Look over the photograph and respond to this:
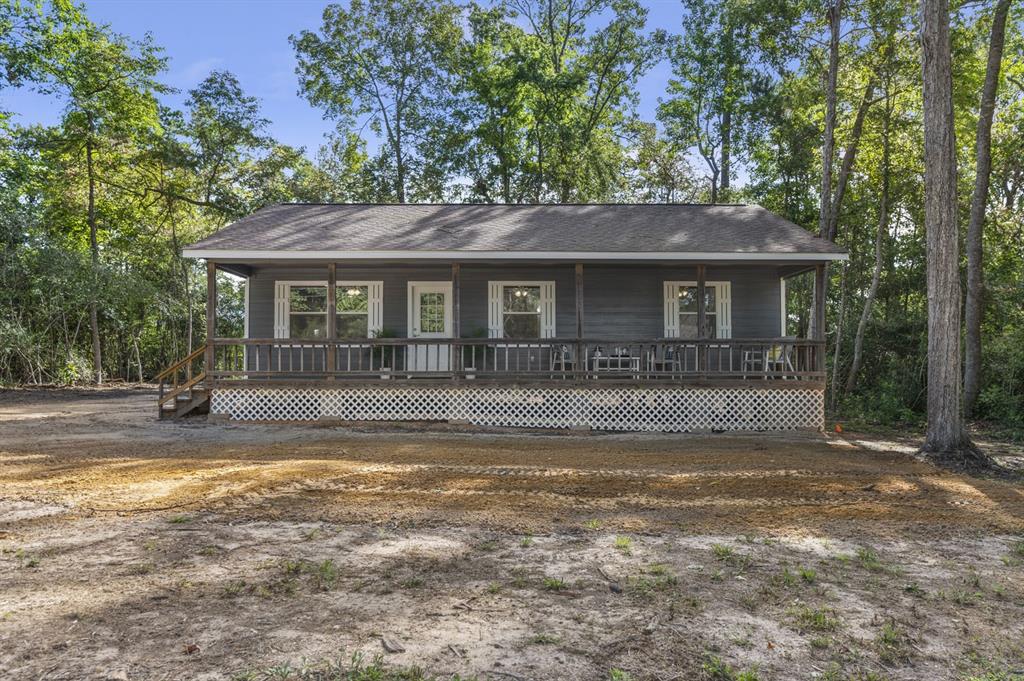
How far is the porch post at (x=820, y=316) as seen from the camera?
39.5ft

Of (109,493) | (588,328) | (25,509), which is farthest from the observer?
(588,328)

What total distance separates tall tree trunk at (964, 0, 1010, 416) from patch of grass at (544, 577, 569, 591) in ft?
43.0

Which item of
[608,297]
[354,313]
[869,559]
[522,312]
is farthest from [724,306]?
[869,559]

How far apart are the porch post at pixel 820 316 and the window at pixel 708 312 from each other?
1752mm

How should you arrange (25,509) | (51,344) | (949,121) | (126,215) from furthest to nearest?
(126,215) → (51,344) → (949,121) → (25,509)

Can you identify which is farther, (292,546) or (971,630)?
(292,546)

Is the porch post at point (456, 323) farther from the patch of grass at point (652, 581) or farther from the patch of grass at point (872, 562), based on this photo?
the patch of grass at point (872, 562)

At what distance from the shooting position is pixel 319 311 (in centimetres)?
1384

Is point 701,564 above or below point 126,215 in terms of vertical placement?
below

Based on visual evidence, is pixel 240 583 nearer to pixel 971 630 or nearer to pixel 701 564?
pixel 701 564

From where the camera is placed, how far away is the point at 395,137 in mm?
24688

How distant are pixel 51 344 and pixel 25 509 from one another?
60.3 ft

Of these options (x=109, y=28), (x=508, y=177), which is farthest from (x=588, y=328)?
(x=109, y=28)

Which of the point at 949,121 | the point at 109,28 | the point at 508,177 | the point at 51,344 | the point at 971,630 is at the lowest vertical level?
the point at 971,630
